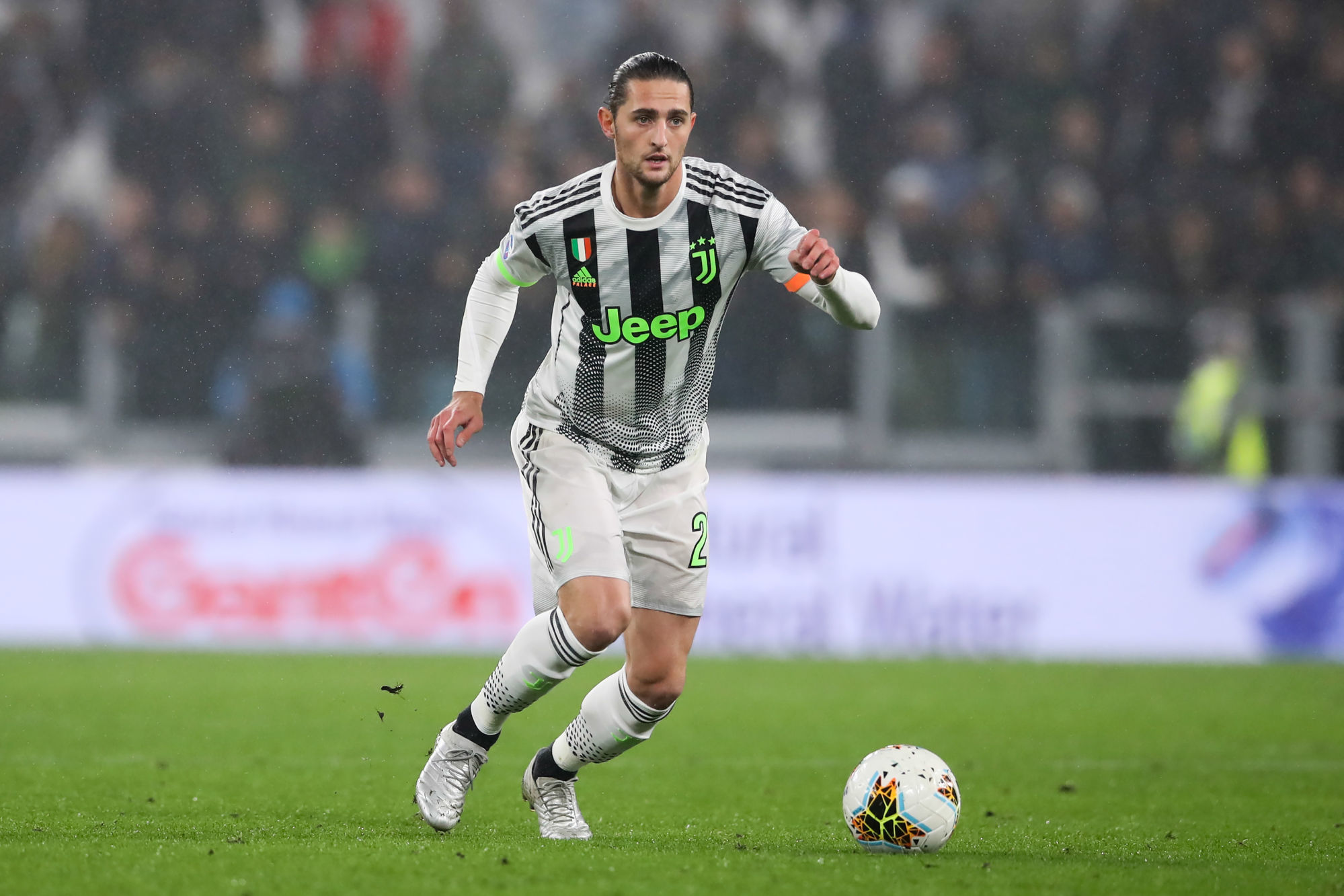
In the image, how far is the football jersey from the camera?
4.79 metres

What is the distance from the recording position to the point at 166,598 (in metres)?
10.9

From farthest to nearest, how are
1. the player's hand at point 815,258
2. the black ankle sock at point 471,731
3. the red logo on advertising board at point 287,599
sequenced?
1. the red logo on advertising board at point 287,599
2. the black ankle sock at point 471,731
3. the player's hand at point 815,258

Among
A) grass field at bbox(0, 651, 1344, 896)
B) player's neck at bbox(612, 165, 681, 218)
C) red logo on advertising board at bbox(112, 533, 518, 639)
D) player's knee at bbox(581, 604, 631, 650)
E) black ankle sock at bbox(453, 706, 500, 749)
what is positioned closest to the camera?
grass field at bbox(0, 651, 1344, 896)

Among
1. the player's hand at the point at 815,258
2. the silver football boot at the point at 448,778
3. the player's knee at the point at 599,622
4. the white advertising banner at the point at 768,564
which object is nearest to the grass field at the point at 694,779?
the silver football boot at the point at 448,778

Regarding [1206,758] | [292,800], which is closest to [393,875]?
[292,800]

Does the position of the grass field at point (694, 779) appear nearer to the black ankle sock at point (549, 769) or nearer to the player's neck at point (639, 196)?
the black ankle sock at point (549, 769)

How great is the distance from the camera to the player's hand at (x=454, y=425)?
184 inches

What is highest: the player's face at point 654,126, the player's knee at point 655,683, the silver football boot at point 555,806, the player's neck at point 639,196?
the player's face at point 654,126

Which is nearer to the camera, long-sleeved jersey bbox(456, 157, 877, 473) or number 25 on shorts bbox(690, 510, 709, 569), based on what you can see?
long-sleeved jersey bbox(456, 157, 877, 473)

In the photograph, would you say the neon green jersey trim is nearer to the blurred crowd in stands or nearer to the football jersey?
the football jersey

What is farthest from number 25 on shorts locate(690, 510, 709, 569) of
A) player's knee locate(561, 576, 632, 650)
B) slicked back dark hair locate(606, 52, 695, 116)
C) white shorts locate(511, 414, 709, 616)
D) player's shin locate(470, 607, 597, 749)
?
slicked back dark hair locate(606, 52, 695, 116)

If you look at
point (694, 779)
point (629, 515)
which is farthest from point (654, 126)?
point (694, 779)

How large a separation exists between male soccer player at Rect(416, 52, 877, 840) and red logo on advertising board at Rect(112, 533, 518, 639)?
19.8ft

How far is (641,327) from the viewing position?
15.8ft
